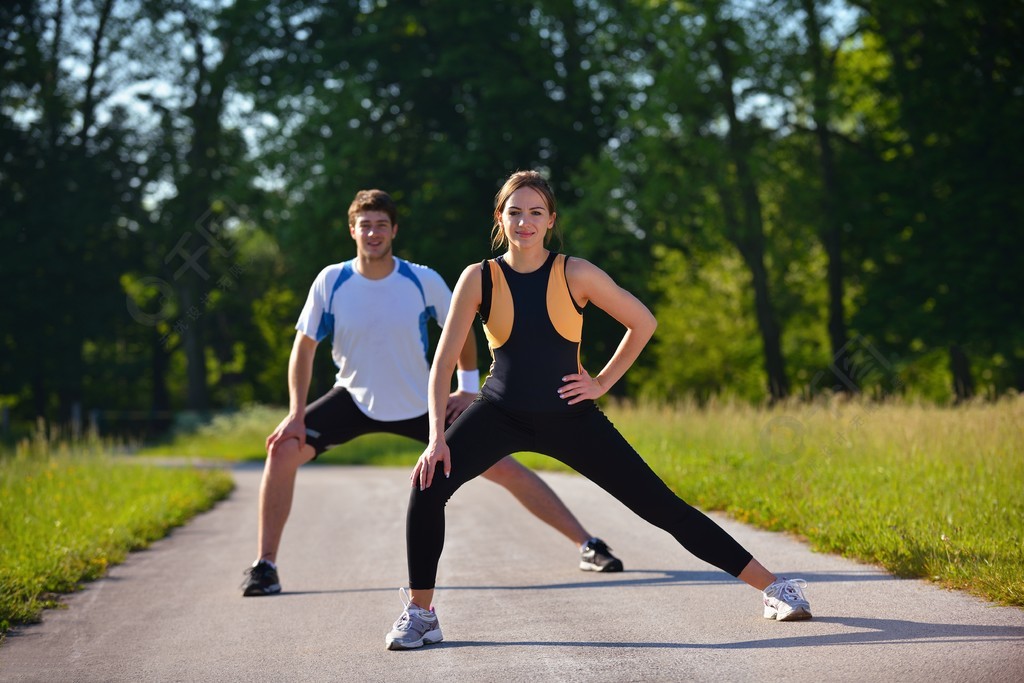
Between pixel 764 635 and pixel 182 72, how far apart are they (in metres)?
35.1

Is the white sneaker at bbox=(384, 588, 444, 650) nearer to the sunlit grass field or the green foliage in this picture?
the sunlit grass field

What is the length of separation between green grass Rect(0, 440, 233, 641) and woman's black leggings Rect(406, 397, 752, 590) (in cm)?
240

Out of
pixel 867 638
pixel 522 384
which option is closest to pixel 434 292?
pixel 522 384

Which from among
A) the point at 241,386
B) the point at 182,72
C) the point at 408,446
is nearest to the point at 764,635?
the point at 408,446

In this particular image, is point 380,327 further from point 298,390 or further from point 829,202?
point 829,202

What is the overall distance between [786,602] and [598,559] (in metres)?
1.94

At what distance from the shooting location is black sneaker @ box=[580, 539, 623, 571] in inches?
284

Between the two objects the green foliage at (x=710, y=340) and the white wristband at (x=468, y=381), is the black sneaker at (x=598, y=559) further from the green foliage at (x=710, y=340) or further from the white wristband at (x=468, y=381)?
the green foliage at (x=710, y=340)

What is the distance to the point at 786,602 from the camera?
17.9 feet

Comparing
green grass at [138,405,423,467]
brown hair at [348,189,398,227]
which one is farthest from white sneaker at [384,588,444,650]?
green grass at [138,405,423,467]

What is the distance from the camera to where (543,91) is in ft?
105

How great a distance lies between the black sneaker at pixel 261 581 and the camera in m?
6.86

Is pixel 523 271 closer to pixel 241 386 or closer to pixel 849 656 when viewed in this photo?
pixel 849 656

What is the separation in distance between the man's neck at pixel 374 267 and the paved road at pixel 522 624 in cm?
184
